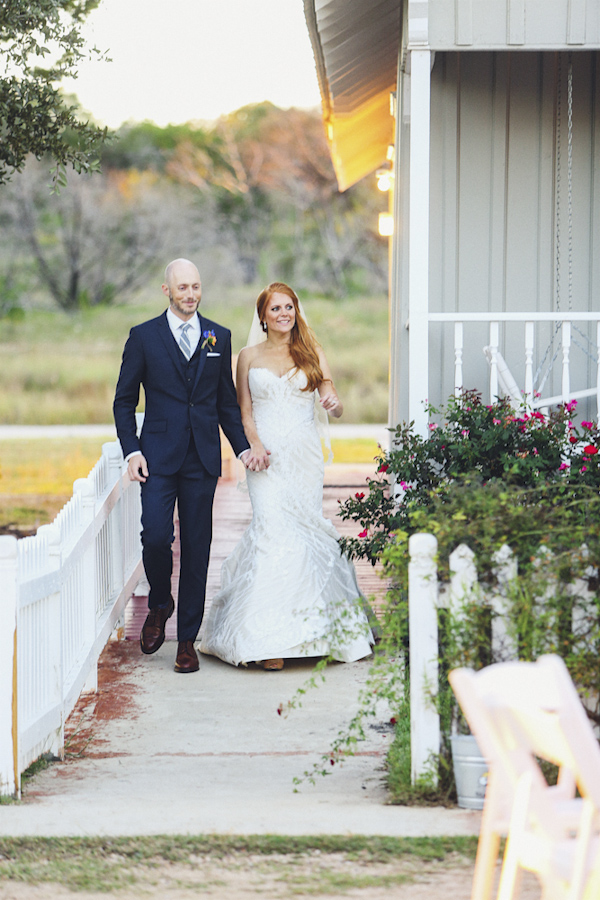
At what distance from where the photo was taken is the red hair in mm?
5824

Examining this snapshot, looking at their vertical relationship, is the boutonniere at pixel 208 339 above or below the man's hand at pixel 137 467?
above

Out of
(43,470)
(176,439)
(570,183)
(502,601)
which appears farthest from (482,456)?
(43,470)

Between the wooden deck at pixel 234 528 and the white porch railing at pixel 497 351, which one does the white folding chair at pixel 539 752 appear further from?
the white porch railing at pixel 497 351

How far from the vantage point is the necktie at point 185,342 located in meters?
5.36

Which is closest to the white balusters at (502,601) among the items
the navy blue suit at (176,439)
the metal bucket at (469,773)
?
the metal bucket at (469,773)

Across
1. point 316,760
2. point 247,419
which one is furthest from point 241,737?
point 247,419

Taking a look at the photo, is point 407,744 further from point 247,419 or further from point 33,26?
point 33,26

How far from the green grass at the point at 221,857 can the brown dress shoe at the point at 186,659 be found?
2.33 meters

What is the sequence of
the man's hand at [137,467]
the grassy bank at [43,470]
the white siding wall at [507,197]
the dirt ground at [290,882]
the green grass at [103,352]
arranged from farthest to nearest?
the green grass at [103,352]
the grassy bank at [43,470]
the white siding wall at [507,197]
the man's hand at [137,467]
the dirt ground at [290,882]

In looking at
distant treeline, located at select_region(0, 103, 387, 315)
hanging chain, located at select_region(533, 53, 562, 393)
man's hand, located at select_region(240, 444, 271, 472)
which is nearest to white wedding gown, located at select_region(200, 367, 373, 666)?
man's hand, located at select_region(240, 444, 271, 472)

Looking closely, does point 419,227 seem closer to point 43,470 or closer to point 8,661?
point 8,661

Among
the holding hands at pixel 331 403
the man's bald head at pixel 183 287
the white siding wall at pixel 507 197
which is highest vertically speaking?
the white siding wall at pixel 507 197

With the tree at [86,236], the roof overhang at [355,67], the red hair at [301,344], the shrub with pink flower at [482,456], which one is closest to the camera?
the shrub with pink flower at [482,456]

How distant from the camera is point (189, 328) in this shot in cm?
539
